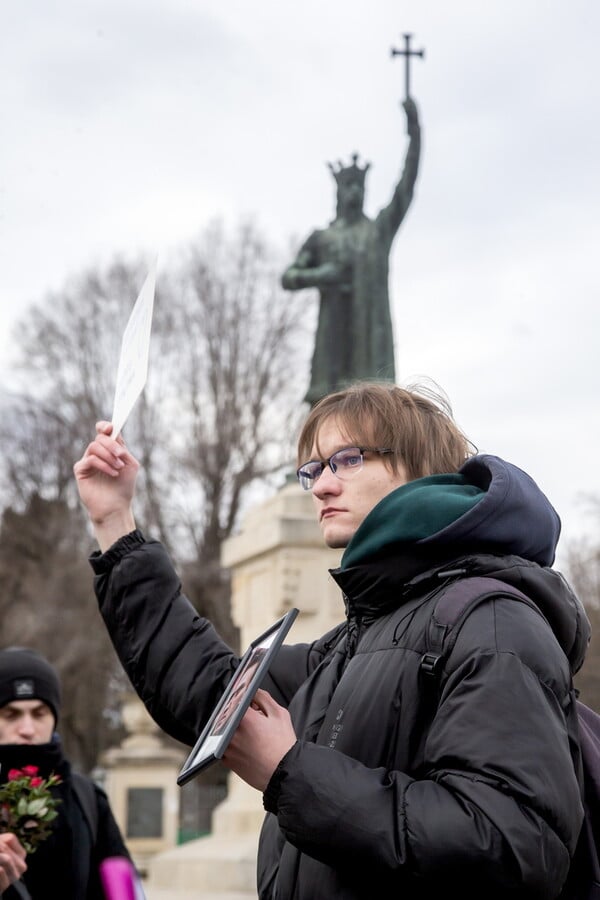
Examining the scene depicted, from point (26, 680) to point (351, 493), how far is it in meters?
2.31

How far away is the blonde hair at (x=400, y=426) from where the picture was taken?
7.93 feet

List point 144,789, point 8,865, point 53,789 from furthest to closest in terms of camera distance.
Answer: point 144,789, point 53,789, point 8,865

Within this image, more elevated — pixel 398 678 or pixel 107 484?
pixel 107 484

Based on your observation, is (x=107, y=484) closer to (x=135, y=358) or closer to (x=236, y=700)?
(x=135, y=358)

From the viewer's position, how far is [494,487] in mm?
2168

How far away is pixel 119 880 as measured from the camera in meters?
4.23

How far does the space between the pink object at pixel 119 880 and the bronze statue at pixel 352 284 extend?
25.0 feet

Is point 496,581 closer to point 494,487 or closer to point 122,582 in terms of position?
point 494,487

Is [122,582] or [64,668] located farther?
[64,668]

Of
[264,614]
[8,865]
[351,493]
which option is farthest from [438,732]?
[264,614]

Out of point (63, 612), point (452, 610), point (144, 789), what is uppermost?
point (452, 610)

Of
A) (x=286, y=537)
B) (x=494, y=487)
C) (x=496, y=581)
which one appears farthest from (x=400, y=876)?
(x=286, y=537)

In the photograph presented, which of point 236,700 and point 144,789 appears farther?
point 144,789

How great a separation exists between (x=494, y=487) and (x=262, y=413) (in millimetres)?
27178
